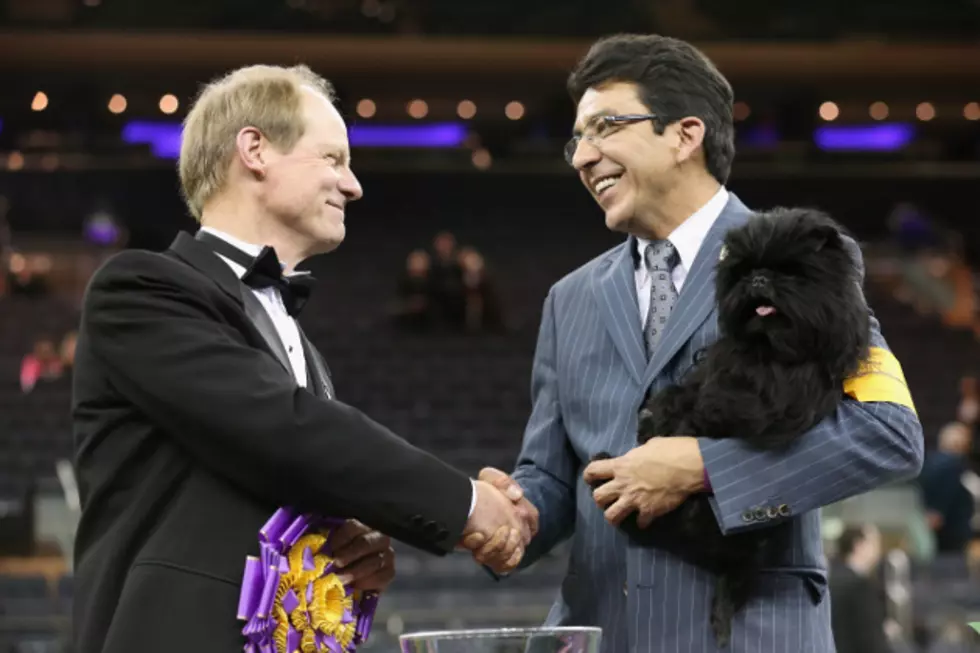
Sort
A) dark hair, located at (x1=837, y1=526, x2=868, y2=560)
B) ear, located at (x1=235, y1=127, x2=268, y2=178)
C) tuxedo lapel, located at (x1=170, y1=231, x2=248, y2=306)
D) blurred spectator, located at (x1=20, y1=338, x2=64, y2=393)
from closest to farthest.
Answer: tuxedo lapel, located at (x1=170, y1=231, x2=248, y2=306) < ear, located at (x1=235, y1=127, x2=268, y2=178) < dark hair, located at (x1=837, y1=526, x2=868, y2=560) < blurred spectator, located at (x1=20, y1=338, x2=64, y2=393)

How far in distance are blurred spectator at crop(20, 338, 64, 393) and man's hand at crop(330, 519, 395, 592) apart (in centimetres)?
1011

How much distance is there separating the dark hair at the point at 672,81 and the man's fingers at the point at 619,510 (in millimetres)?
Result: 639

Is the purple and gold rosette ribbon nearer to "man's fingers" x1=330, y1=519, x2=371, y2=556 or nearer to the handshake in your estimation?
"man's fingers" x1=330, y1=519, x2=371, y2=556

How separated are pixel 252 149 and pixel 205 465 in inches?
20.1

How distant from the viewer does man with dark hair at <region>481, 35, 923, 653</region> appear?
6.77ft

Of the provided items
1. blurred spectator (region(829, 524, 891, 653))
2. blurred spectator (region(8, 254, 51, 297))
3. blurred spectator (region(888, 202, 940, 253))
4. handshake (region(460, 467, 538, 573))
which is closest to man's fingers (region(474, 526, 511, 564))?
handshake (region(460, 467, 538, 573))

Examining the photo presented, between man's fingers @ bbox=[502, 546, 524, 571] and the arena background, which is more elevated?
the arena background

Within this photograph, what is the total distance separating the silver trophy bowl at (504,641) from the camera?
159 cm

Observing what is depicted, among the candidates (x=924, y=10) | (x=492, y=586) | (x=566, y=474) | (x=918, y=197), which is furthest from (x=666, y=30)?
(x=566, y=474)

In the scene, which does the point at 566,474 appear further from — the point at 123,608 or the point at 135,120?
the point at 135,120

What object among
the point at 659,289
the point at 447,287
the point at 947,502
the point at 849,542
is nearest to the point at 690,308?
the point at 659,289

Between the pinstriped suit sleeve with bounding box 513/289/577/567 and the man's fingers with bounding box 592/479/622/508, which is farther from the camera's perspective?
the pinstriped suit sleeve with bounding box 513/289/577/567

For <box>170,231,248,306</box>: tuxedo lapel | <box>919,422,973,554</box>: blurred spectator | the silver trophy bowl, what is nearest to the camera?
the silver trophy bowl

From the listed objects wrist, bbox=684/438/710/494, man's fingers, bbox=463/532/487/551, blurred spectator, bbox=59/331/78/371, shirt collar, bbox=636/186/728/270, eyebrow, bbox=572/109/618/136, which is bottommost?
man's fingers, bbox=463/532/487/551
